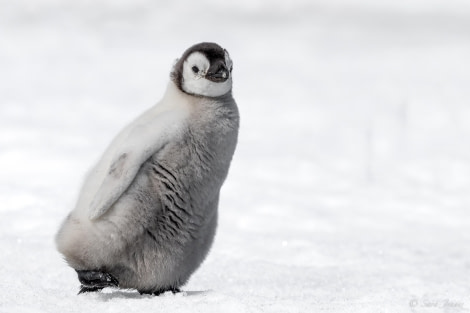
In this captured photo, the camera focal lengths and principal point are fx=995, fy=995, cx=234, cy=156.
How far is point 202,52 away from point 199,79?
4.4 inches

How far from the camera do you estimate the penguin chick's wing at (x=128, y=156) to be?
386cm

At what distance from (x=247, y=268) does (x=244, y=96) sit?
7079 millimetres

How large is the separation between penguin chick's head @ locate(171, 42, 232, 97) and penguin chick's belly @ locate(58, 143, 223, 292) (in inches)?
10.6

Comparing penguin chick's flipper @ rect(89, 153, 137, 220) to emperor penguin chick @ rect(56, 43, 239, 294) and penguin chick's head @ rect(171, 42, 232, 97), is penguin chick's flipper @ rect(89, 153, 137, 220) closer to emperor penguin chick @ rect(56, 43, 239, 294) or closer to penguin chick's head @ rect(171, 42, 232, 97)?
emperor penguin chick @ rect(56, 43, 239, 294)

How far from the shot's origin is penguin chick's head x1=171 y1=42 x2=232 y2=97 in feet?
13.3

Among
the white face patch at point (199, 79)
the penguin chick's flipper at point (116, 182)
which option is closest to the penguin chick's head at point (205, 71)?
the white face patch at point (199, 79)

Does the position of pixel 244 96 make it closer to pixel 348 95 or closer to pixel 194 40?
pixel 348 95

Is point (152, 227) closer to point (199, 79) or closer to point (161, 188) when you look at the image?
point (161, 188)

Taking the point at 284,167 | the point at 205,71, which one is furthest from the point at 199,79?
the point at 284,167

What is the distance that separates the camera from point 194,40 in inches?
603

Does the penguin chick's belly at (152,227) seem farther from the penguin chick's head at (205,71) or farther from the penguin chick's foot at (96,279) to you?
the penguin chick's head at (205,71)

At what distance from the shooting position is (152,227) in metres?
4.00

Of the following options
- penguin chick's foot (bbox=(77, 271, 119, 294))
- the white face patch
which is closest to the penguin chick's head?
the white face patch

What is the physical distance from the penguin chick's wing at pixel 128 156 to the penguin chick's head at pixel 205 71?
18 centimetres
